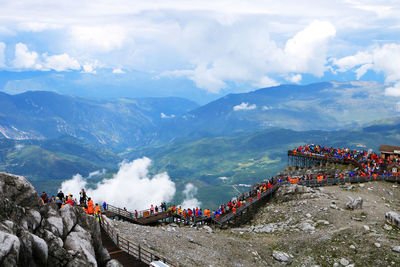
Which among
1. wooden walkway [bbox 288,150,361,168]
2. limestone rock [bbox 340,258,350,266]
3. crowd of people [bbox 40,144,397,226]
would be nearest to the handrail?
crowd of people [bbox 40,144,397,226]

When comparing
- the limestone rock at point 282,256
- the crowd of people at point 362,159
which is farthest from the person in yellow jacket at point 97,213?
the crowd of people at point 362,159

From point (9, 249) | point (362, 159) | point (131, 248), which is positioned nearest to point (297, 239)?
point (131, 248)

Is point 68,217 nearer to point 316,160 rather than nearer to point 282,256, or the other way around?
point 282,256

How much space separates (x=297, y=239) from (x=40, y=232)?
32.2m

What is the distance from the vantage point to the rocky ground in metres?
39.9

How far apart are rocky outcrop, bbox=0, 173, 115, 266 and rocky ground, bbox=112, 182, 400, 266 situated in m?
9.70

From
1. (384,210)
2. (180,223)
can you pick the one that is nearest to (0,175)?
(180,223)

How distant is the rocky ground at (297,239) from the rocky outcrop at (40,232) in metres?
9.70

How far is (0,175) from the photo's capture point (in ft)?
89.1

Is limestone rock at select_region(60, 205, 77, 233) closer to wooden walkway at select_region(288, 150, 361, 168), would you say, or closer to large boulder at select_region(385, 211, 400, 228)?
large boulder at select_region(385, 211, 400, 228)

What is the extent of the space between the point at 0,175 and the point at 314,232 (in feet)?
125

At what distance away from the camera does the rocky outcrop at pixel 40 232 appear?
21.8 m

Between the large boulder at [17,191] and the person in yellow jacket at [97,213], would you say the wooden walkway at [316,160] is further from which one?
the large boulder at [17,191]

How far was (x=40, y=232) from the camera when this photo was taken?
25.6 meters
